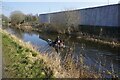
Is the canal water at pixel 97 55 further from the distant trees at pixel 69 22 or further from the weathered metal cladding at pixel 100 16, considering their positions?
the distant trees at pixel 69 22

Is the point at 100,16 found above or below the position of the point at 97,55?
above

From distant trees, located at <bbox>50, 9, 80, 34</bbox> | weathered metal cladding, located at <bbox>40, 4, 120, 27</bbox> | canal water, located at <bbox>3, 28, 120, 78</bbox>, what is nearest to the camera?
canal water, located at <bbox>3, 28, 120, 78</bbox>

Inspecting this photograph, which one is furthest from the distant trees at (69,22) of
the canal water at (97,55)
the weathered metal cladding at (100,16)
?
the canal water at (97,55)

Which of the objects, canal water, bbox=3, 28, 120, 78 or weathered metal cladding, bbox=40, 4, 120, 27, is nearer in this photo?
canal water, bbox=3, 28, 120, 78

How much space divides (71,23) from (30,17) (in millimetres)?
67542

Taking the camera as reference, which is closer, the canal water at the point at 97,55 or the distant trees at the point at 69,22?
the canal water at the point at 97,55

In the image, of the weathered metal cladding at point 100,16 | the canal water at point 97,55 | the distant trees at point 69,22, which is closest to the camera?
the canal water at point 97,55

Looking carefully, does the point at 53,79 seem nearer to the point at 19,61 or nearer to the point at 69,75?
the point at 69,75

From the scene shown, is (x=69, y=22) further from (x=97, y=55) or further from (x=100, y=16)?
(x=97, y=55)

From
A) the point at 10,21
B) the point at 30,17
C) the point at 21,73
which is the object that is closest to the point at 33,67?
the point at 21,73

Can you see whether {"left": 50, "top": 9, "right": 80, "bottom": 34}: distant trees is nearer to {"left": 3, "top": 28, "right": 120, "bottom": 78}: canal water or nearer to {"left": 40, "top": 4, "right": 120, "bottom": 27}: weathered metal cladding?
{"left": 40, "top": 4, "right": 120, "bottom": 27}: weathered metal cladding

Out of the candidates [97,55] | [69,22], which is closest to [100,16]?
[69,22]

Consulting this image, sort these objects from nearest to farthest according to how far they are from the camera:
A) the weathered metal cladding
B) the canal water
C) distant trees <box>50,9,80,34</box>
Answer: the canal water, the weathered metal cladding, distant trees <box>50,9,80,34</box>

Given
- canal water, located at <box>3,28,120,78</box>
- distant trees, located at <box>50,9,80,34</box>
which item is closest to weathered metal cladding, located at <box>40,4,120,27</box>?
distant trees, located at <box>50,9,80,34</box>
